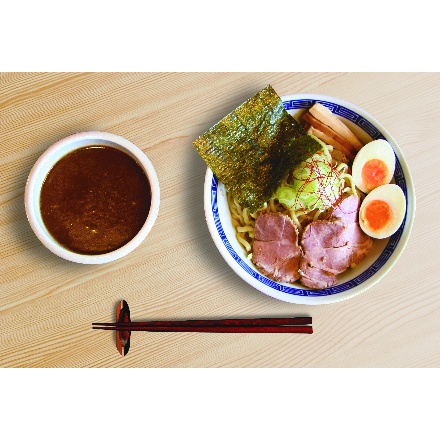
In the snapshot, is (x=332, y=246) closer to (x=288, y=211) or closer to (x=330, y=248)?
(x=330, y=248)

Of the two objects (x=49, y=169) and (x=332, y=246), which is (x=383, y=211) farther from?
(x=49, y=169)

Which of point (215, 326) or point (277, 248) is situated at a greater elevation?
point (277, 248)

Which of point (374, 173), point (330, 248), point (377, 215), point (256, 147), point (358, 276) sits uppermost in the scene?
point (256, 147)

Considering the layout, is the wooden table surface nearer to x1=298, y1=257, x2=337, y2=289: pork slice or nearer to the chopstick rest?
the chopstick rest

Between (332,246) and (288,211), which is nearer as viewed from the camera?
(332,246)

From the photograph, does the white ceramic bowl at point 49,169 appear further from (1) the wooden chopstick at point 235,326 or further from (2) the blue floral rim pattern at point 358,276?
(1) the wooden chopstick at point 235,326

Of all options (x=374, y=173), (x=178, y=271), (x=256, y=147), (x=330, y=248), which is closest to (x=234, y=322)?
(x=178, y=271)

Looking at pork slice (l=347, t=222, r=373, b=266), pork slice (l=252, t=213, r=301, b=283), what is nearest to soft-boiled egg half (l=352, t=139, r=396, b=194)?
pork slice (l=347, t=222, r=373, b=266)
